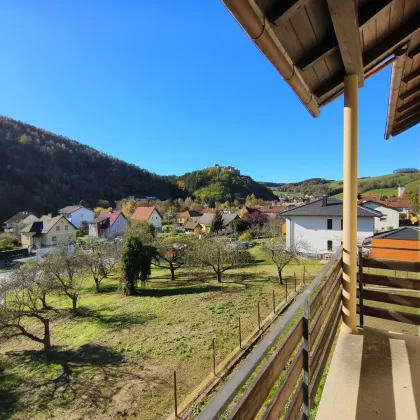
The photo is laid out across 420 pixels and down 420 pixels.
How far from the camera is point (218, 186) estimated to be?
69.7 m

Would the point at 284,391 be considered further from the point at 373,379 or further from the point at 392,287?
the point at 392,287

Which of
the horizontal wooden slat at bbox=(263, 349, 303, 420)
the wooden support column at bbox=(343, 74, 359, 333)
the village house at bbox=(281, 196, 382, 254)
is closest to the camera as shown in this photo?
the horizontal wooden slat at bbox=(263, 349, 303, 420)

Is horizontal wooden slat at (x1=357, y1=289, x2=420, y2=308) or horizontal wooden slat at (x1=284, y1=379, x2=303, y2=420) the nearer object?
horizontal wooden slat at (x1=284, y1=379, x2=303, y2=420)

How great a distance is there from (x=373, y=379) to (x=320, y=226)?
1824 centimetres

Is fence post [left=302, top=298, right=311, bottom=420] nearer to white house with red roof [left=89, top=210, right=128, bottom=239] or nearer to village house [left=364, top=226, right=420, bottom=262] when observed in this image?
village house [left=364, top=226, right=420, bottom=262]

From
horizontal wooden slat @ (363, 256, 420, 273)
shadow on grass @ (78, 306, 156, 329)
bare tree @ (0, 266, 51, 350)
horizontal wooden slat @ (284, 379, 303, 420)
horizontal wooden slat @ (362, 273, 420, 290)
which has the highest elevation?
horizontal wooden slat @ (363, 256, 420, 273)

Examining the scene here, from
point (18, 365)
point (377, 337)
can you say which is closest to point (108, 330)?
point (18, 365)

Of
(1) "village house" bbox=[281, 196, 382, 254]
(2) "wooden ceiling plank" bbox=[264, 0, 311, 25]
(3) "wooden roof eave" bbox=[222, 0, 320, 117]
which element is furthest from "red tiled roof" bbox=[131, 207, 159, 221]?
(2) "wooden ceiling plank" bbox=[264, 0, 311, 25]

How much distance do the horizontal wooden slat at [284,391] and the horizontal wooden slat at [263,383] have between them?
102 mm

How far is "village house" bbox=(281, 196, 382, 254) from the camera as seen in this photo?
58.4 ft

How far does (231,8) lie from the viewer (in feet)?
3.10

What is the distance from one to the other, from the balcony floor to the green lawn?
13.9ft

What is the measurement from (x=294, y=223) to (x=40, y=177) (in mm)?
57857

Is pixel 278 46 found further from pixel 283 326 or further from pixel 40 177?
pixel 40 177
